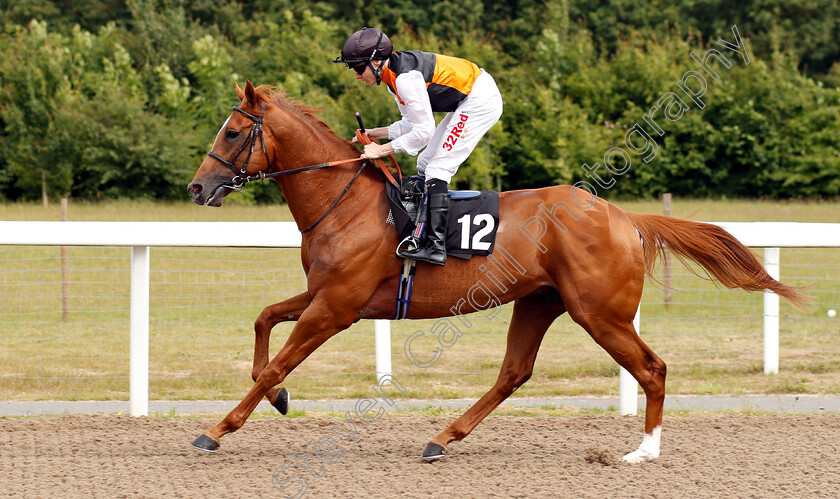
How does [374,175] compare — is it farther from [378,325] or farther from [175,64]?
[175,64]

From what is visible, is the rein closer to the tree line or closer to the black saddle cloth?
the black saddle cloth

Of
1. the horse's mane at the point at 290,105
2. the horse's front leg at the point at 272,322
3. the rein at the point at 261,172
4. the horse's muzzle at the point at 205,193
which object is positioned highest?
the horse's mane at the point at 290,105

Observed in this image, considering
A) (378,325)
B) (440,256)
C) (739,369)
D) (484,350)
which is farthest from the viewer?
(484,350)

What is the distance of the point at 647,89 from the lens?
819 inches

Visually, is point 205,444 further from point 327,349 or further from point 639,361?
point 327,349

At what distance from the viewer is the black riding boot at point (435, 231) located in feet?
14.8

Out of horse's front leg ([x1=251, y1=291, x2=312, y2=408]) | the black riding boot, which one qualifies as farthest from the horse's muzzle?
the black riding boot

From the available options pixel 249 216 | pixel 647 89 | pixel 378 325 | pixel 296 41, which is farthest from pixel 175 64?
pixel 378 325

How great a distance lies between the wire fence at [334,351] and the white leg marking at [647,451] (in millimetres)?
2008

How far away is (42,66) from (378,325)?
16.5 meters

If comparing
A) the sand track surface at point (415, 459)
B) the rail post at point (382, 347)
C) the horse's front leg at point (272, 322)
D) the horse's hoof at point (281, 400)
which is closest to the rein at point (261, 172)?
the horse's front leg at point (272, 322)

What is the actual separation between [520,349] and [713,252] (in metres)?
1.31

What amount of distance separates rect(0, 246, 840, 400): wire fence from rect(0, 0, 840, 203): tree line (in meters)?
8.31

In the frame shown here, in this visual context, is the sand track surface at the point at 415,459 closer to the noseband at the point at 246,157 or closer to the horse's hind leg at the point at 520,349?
the horse's hind leg at the point at 520,349
